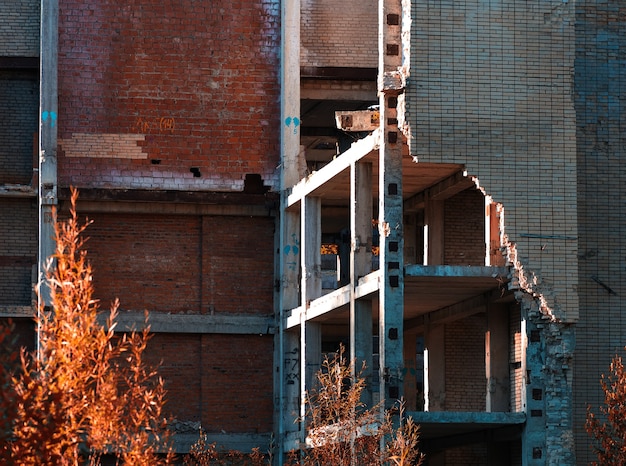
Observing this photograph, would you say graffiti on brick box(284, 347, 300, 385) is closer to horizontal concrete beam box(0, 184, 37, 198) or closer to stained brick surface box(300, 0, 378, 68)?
stained brick surface box(300, 0, 378, 68)

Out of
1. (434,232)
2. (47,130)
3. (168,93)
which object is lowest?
(434,232)

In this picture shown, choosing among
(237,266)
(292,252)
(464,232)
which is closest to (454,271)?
(464,232)

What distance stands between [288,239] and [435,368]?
3440 mm

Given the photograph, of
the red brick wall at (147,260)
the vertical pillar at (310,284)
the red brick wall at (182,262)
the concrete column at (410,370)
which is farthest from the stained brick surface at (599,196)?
the red brick wall at (147,260)

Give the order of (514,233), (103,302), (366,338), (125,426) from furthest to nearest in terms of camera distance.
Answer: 1. (103,302)
2. (366,338)
3. (514,233)
4. (125,426)

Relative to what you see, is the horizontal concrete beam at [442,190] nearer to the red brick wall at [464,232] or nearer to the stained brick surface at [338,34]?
the red brick wall at [464,232]

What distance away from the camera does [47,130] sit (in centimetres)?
2362

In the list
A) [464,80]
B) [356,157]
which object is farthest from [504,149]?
[356,157]

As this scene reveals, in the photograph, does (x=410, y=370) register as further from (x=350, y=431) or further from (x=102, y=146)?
(x=350, y=431)

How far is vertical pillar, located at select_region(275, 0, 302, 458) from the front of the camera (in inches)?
932

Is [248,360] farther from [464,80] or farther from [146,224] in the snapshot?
[464,80]

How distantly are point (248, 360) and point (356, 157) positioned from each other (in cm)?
552

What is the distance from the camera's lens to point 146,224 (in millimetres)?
24281

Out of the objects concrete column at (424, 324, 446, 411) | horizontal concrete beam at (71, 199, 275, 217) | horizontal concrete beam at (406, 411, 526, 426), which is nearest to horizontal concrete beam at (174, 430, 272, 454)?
concrete column at (424, 324, 446, 411)
